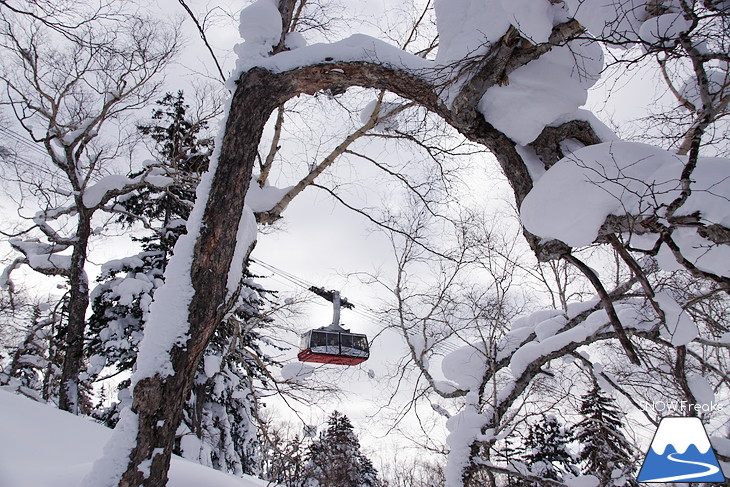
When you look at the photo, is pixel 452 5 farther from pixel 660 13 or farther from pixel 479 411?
pixel 479 411

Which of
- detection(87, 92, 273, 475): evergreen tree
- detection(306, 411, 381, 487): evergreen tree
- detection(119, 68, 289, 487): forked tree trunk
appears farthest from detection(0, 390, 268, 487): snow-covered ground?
detection(306, 411, 381, 487): evergreen tree

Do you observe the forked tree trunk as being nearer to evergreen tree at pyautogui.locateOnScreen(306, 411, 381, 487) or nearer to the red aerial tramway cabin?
the red aerial tramway cabin

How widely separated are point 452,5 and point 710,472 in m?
4.14

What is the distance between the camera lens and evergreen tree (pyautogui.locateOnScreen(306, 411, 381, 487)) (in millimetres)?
24969

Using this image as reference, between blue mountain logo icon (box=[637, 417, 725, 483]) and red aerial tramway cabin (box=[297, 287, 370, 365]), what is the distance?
609cm

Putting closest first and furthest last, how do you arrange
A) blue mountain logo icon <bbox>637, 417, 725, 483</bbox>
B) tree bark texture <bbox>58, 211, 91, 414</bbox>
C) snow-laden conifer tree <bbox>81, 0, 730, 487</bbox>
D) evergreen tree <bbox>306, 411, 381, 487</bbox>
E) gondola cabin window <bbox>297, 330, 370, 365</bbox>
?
snow-laden conifer tree <bbox>81, 0, 730, 487</bbox> → blue mountain logo icon <bbox>637, 417, 725, 483</bbox> → gondola cabin window <bbox>297, 330, 370, 365</bbox> → tree bark texture <bbox>58, 211, 91, 414</bbox> → evergreen tree <bbox>306, 411, 381, 487</bbox>

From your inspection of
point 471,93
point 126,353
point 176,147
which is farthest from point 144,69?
point 471,93

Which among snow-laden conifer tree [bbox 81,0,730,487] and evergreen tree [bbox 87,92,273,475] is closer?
snow-laden conifer tree [bbox 81,0,730,487]

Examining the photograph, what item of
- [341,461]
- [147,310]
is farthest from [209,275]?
[341,461]

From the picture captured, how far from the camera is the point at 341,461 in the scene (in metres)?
26.6

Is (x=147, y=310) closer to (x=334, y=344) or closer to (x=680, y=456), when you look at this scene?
(x=334, y=344)

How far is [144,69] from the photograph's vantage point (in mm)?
11188

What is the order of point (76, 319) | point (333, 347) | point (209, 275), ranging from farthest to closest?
point (76, 319) → point (333, 347) → point (209, 275)

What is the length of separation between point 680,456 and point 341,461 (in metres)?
26.6
